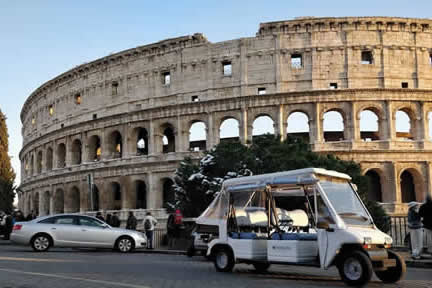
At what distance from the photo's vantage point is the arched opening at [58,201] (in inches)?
1663

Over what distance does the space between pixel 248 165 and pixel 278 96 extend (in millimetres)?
10606

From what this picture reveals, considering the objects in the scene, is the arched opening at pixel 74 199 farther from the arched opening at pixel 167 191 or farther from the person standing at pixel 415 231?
the person standing at pixel 415 231

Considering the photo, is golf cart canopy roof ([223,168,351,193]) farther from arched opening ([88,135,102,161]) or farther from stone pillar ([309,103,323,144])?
arched opening ([88,135,102,161])

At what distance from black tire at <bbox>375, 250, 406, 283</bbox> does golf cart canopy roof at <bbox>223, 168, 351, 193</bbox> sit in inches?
70.8

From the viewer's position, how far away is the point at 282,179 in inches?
400

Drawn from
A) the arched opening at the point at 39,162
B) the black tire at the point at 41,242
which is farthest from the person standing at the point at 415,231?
the arched opening at the point at 39,162

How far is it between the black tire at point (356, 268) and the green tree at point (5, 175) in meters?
34.0

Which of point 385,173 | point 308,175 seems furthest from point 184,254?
point 385,173

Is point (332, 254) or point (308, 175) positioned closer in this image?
point (332, 254)

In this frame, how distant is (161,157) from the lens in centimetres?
3484

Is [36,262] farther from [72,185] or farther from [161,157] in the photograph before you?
[72,185]

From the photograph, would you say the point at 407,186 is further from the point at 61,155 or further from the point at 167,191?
the point at 61,155

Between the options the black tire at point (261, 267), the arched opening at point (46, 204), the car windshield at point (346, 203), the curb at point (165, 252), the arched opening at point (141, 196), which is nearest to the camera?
the car windshield at point (346, 203)

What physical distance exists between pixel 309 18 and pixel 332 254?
83.5 feet
